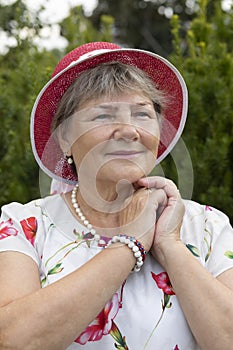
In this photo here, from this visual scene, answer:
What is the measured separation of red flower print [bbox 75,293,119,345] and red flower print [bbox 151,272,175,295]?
167mm

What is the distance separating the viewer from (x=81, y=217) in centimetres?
215

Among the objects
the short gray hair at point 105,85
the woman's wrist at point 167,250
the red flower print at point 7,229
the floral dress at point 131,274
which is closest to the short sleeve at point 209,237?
the floral dress at point 131,274

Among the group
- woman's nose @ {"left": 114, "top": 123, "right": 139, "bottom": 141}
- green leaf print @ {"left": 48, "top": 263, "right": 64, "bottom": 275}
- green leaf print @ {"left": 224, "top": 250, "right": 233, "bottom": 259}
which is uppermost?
woman's nose @ {"left": 114, "top": 123, "right": 139, "bottom": 141}

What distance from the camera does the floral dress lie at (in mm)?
1878

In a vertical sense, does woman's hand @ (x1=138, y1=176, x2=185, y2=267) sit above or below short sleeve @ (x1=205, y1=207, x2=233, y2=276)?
above

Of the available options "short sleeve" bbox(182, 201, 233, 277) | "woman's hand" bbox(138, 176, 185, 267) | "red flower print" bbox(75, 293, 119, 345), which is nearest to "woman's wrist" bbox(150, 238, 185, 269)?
"woman's hand" bbox(138, 176, 185, 267)

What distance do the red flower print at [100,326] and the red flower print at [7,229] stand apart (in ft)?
1.36

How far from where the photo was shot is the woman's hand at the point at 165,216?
196 centimetres

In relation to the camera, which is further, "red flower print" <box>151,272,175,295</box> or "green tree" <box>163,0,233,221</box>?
"green tree" <box>163,0,233,221</box>

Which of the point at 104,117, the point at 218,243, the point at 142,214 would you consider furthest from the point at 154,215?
the point at 104,117

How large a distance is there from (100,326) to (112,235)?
33cm

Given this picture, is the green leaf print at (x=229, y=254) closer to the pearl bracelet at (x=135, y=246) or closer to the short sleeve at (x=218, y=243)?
the short sleeve at (x=218, y=243)

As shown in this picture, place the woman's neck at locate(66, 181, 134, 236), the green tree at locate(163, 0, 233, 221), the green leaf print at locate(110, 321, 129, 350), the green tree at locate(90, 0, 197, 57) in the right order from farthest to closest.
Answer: the green tree at locate(90, 0, 197, 57), the green tree at locate(163, 0, 233, 221), the woman's neck at locate(66, 181, 134, 236), the green leaf print at locate(110, 321, 129, 350)

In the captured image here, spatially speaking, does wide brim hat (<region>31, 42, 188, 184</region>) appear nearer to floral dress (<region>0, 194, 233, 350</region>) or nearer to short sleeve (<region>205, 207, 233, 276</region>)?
floral dress (<region>0, 194, 233, 350</region>)
